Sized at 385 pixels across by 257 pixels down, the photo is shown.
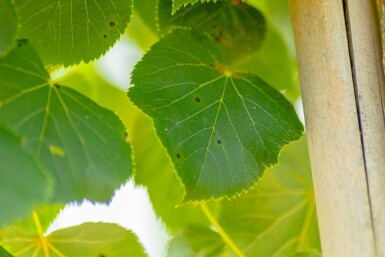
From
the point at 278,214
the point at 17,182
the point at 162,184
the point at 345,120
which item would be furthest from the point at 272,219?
the point at 17,182

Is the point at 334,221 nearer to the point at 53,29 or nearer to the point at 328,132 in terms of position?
the point at 328,132

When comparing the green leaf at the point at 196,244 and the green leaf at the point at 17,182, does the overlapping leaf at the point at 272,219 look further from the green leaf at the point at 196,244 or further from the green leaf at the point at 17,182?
the green leaf at the point at 17,182

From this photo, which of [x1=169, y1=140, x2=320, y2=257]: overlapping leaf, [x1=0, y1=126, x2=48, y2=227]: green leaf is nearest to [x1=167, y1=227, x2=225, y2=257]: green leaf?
[x1=169, y1=140, x2=320, y2=257]: overlapping leaf

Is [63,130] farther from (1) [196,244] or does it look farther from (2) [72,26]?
(1) [196,244]

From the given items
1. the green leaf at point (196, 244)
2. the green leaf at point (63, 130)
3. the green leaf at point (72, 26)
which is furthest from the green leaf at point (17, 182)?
the green leaf at point (196, 244)

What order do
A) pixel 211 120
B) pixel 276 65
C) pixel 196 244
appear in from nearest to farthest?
pixel 211 120, pixel 196 244, pixel 276 65

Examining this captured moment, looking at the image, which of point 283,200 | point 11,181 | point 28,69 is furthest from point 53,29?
point 283,200
